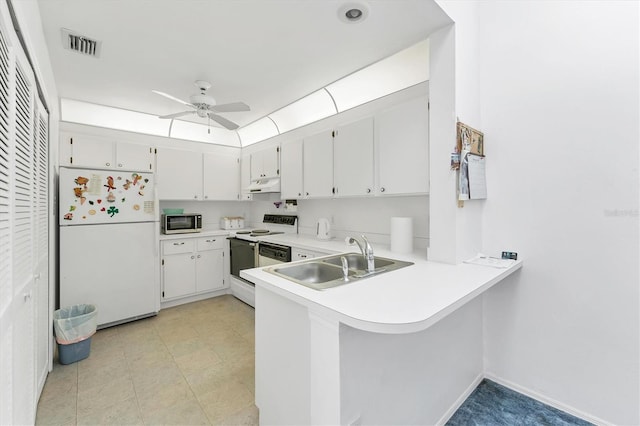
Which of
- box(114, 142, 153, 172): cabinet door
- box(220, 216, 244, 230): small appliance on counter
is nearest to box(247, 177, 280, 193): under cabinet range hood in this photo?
box(220, 216, 244, 230): small appliance on counter

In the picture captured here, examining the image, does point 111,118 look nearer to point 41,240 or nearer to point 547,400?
point 41,240

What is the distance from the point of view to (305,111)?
3.86m

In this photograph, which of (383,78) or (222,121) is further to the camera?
(222,121)

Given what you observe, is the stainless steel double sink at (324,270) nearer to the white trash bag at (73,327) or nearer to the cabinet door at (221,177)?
the white trash bag at (73,327)

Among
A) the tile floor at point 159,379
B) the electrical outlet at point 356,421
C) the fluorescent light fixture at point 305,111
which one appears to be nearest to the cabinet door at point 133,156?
the fluorescent light fixture at point 305,111

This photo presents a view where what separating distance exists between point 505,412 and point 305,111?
3653 mm

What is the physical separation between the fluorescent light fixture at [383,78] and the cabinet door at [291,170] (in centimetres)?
77

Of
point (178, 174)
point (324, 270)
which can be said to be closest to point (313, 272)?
point (324, 270)

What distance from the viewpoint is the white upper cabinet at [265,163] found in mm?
4067

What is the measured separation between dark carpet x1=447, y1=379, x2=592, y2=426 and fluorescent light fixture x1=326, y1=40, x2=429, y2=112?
2.60m

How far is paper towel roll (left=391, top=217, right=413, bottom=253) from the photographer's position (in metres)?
2.45

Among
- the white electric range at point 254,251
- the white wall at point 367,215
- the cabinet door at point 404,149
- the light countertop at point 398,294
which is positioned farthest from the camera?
the white electric range at point 254,251

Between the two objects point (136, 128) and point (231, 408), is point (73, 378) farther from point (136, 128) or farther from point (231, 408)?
point (136, 128)

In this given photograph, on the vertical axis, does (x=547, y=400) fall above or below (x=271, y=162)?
below
